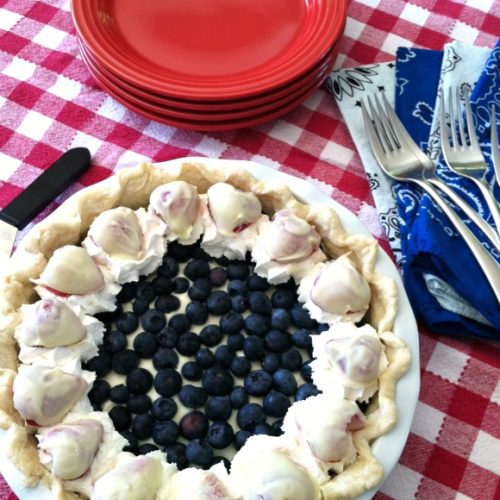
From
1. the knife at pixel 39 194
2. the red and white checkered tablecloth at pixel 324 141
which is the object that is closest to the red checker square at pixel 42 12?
the red and white checkered tablecloth at pixel 324 141

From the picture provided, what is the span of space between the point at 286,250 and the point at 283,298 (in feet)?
0.23

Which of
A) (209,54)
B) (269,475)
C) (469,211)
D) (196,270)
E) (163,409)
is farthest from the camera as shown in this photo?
(209,54)

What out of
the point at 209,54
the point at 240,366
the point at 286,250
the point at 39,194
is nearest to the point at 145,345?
the point at 240,366

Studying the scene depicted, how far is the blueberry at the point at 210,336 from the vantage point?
964mm

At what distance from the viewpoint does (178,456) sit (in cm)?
88

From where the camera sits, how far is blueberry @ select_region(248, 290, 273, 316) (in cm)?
98

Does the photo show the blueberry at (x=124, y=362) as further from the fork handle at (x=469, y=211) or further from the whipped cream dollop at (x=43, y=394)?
the fork handle at (x=469, y=211)

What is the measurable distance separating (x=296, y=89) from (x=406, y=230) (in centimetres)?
31

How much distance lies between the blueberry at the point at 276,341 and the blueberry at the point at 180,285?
0.47 ft

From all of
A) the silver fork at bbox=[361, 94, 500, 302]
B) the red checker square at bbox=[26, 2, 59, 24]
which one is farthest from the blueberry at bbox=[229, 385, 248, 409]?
the red checker square at bbox=[26, 2, 59, 24]

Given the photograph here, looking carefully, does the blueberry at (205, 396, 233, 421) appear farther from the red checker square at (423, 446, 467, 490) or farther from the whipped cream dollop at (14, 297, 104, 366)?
the red checker square at (423, 446, 467, 490)

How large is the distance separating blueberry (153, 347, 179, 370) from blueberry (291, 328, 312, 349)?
17 centimetres

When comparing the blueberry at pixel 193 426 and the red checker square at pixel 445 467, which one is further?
the red checker square at pixel 445 467

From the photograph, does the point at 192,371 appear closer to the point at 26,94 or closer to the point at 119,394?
the point at 119,394
